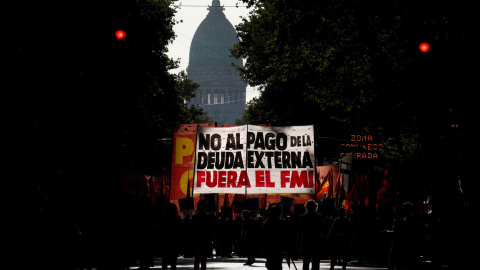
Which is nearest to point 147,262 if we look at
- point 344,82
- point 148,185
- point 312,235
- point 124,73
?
point 312,235

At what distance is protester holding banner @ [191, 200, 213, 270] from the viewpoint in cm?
1469

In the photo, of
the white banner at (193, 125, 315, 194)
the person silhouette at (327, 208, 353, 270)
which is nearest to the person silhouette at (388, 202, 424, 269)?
the person silhouette at (327, 208, 353, 270)

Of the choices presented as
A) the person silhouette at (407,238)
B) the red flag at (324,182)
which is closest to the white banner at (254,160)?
the person silhouette at (407,238)

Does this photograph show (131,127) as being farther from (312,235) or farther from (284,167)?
(312,235)

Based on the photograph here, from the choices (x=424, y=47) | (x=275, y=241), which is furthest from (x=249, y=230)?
(x=275, y=241)

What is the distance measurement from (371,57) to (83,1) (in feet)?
→ 31.8

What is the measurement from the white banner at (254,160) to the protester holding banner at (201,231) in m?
3.72

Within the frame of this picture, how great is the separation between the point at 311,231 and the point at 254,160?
4742 millimetres

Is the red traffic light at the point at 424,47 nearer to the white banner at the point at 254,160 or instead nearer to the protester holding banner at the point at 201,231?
the white banner at the point at 254,160

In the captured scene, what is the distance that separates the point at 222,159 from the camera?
746 inches

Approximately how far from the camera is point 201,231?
48.4 feet

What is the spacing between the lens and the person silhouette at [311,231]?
14.3 metres

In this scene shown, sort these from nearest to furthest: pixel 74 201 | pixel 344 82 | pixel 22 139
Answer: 1. pixel 22 139
2. pixel 74 201
3. pixel 344 82

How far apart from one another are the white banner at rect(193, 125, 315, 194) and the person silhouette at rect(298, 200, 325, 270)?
4.07 metres
